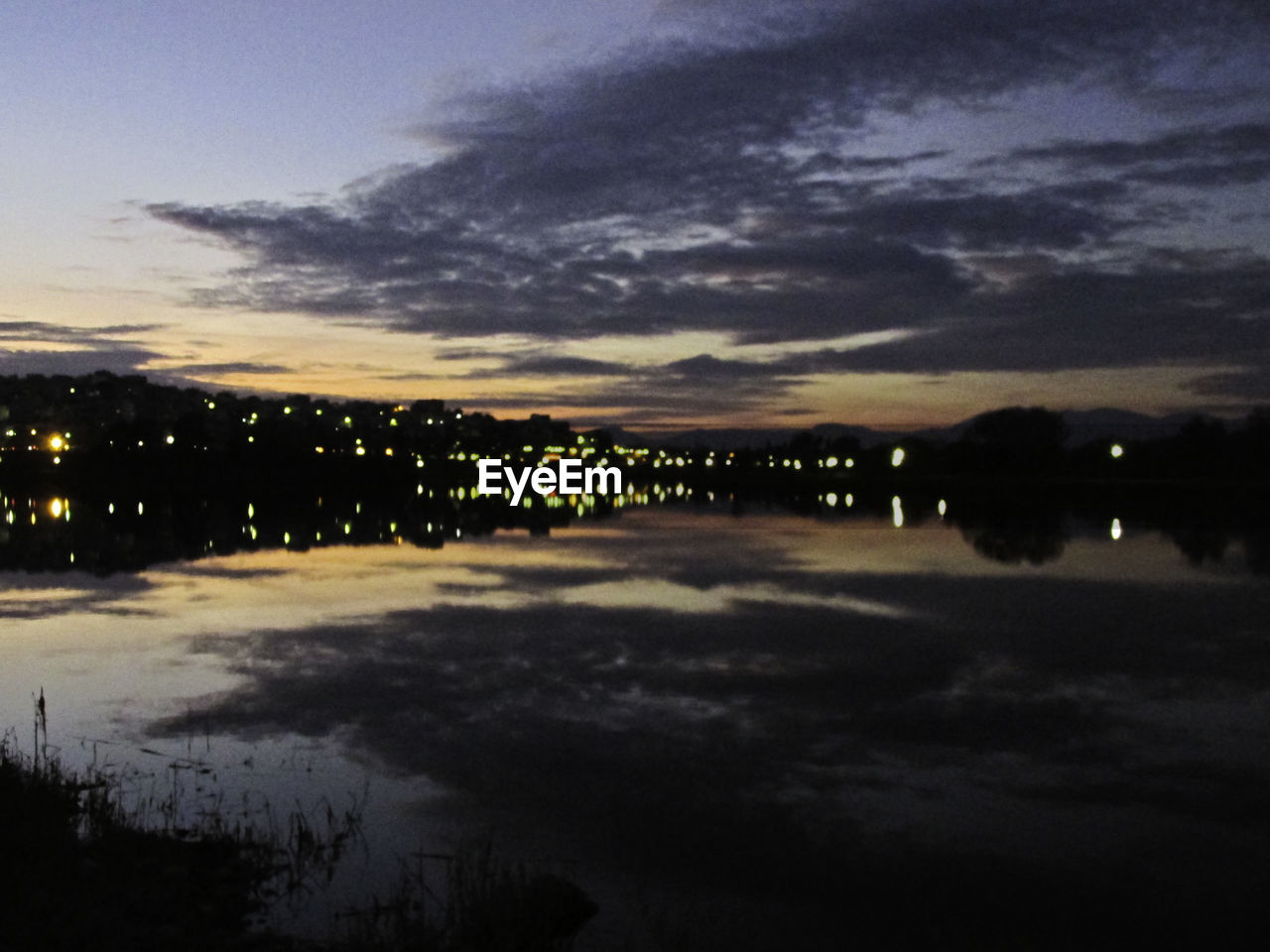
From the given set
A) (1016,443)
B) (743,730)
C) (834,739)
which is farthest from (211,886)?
(1016,443)

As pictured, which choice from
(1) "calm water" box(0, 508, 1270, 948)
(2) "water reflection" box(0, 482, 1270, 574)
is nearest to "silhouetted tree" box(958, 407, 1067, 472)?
(2) "water reflection" box(0, 482, 1270, 574)

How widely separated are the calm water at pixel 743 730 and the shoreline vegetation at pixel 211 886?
441mm

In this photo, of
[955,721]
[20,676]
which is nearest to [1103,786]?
[955,721]

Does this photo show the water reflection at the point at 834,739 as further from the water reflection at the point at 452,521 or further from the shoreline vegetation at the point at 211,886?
the water reflection at the point at 452,521

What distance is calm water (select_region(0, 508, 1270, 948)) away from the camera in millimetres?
7957

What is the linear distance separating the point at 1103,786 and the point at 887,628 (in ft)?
27.6

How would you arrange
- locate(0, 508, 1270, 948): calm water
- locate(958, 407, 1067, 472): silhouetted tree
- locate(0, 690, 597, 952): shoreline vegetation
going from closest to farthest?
locate(0, 690, 597, 952): shoreline vegetation < locate(0, 508, 1270, 948): calm water < locate(958, 407, 1067, 472): silhouetted tree

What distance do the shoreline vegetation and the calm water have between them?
1.45ft

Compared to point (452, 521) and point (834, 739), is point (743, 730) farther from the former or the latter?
point (452, 521)

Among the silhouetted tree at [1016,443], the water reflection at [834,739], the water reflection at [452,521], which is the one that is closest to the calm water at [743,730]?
the water reflection at [834,739]

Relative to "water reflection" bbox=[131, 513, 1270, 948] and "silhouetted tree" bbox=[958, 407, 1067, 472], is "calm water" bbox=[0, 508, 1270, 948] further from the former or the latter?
"silhouetted tree" bbox=[958, 407, 1067, 472]

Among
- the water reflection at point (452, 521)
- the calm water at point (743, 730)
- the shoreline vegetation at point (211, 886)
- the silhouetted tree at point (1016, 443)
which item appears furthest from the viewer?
the silhouetted tree at point (1016, 443)

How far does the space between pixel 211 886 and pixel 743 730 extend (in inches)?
236

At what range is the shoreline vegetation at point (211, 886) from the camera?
246 inches
